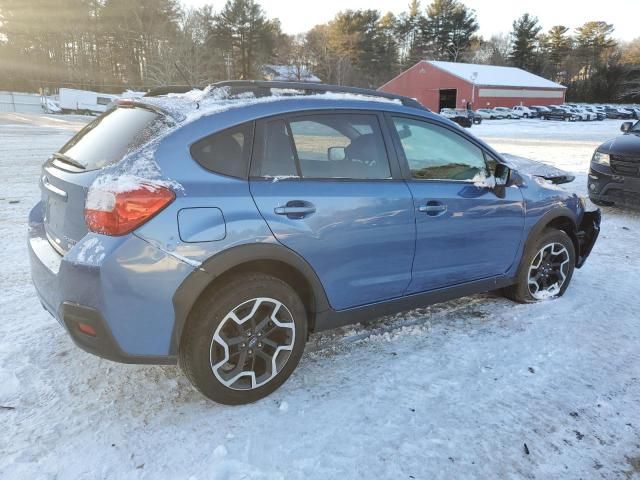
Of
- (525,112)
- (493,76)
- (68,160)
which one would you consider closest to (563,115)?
(525,112)

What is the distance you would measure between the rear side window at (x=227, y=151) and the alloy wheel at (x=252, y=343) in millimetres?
740

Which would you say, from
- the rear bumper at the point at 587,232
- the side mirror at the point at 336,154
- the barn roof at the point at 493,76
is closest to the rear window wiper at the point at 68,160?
the side mirror at the point at 336,154

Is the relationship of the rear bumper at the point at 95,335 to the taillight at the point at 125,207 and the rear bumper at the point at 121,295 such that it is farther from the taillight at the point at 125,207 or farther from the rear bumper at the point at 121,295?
the taillight at the point at 125,207

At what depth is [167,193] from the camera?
8.13ft

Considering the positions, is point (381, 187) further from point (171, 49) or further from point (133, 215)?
point (171, 49)

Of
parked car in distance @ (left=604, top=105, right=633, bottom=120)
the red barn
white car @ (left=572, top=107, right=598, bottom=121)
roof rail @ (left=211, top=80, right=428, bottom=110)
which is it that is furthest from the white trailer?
parked car in distance @ (left=604, top=105, right=633, bottom=120)

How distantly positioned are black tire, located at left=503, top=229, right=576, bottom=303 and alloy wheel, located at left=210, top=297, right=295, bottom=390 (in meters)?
2.24

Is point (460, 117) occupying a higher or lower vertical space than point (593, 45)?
lower

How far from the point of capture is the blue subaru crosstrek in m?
2.47

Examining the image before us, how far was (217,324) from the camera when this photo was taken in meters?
2.68

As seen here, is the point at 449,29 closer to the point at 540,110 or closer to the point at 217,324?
the point at 540,110

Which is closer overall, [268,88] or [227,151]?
[227,151]

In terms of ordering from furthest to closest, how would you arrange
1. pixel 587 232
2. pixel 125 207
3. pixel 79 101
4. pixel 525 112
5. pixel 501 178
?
1. pixel 525 112
2. pixel 79 101
3. pixel 587 232
4. pixel 501 178
5. pixel 125 207

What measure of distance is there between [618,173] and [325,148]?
6.02 m
